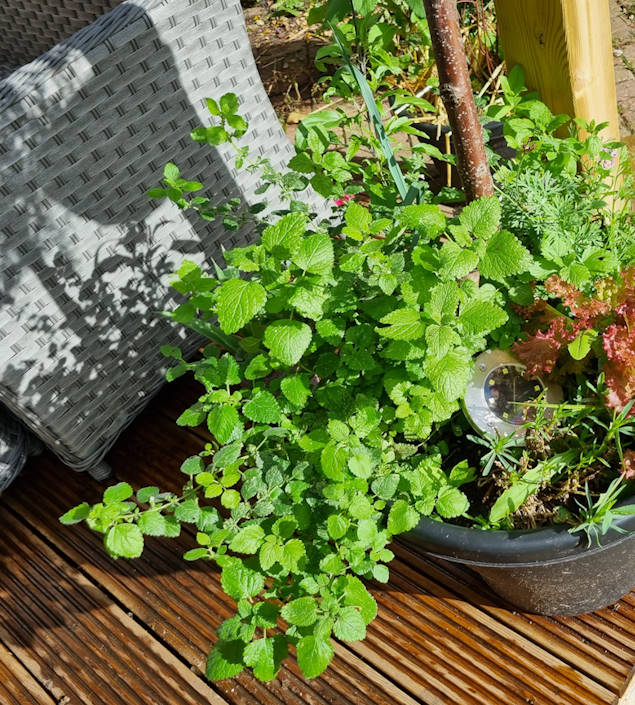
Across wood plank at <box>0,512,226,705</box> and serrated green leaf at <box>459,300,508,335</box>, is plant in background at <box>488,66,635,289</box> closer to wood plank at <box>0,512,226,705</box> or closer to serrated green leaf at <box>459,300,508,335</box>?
serrated green leaf at <box>459,300,508,335</box>

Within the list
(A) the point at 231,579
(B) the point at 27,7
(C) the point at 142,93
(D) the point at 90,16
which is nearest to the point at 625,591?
(A) the point at 231,579

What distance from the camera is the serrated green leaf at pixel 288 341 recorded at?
87 cm

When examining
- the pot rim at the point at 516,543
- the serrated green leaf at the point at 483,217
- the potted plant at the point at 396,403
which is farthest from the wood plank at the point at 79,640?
the serrated green leaf at the point at 483,217

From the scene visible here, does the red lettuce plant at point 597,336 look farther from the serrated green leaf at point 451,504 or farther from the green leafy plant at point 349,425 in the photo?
the serrated green leaf at point 451,504

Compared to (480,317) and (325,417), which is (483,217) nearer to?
(480,317)

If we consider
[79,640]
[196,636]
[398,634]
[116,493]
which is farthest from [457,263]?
[79,640]

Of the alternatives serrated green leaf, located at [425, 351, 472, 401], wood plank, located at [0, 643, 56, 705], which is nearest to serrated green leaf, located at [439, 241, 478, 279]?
serrated green leaf, located at [425, 351, 472, 401]

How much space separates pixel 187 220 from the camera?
1591 millimetres

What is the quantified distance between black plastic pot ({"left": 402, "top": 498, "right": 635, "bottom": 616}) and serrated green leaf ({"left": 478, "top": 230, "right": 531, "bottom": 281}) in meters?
0.33

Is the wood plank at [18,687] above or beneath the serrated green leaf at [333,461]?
beneath

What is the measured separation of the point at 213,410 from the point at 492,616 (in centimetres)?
68

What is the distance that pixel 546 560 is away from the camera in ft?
3.13

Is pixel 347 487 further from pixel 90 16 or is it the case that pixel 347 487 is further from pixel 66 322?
pixel 90 16

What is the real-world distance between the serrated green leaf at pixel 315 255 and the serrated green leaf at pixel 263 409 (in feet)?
0.65
